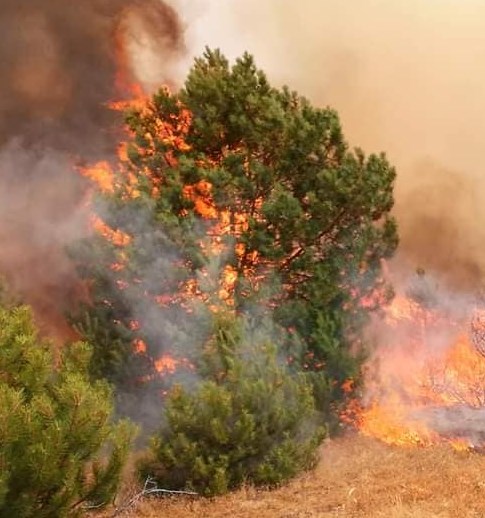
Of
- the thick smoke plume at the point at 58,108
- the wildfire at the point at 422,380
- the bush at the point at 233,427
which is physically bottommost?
the bush at the point at 233,427

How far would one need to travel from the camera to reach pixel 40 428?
7.27 metres

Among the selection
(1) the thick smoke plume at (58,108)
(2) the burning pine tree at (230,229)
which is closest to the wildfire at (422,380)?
(2) the burning pine tree at (230,229)

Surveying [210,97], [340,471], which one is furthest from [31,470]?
[210,97]

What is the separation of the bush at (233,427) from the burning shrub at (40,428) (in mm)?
3059

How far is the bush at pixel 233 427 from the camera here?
437 inches

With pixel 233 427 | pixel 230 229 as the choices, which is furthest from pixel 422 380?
pixel 233 427

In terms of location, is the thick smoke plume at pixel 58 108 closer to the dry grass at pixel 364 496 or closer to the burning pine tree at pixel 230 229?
the burning pine tree at pixel 230 229

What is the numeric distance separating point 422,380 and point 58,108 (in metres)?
13.6

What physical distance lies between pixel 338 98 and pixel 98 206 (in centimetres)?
1255

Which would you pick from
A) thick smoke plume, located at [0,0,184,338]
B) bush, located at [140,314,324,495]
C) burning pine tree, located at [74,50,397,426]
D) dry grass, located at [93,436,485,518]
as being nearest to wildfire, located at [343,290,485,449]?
burning pine tree, located at [74,50,397,426]

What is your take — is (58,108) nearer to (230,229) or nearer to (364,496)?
(230,229)

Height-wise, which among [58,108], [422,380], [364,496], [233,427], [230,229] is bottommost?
[364,496]

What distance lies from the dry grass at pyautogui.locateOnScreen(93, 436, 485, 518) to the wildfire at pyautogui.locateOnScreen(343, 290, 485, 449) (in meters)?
2.24

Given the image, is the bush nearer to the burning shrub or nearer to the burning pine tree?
the burning pine tree
